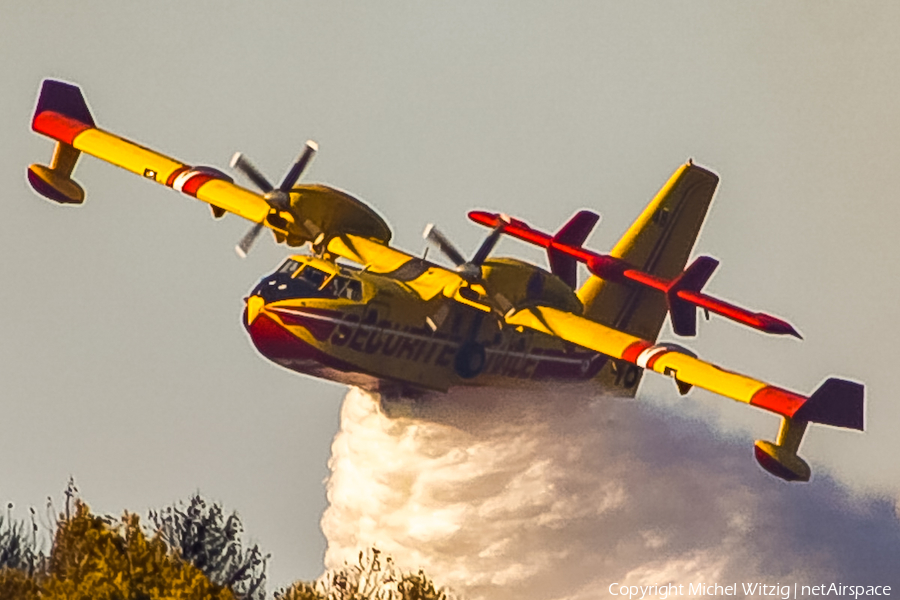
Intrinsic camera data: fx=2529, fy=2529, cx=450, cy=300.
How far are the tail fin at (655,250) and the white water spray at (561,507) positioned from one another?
2.15 m

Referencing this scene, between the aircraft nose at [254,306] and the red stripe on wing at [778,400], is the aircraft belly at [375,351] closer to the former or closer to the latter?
the aircraft nose at [254,306]

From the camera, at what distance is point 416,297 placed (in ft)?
171

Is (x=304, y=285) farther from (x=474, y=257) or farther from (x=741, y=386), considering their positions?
(x=741, y=386)

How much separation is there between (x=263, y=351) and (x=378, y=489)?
17.9 feet

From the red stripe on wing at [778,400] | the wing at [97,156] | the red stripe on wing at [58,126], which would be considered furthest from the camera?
the red stripe on wing at [58,126]

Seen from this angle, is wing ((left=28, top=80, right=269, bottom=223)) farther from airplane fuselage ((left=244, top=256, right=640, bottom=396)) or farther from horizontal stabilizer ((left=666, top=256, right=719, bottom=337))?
horizontal stabilizer ((left=666, top=256, right=719, bottom=337))

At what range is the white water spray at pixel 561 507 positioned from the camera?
55062 mm

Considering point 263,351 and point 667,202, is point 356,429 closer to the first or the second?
point 263,351

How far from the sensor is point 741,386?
163 ft

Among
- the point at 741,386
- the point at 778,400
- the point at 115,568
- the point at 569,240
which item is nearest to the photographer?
the point at 115,568

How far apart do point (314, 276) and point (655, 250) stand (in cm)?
1062

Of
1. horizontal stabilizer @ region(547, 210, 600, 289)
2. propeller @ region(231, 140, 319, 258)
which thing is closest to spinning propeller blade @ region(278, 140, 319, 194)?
propeller @ region(231, 140, 319, 258)

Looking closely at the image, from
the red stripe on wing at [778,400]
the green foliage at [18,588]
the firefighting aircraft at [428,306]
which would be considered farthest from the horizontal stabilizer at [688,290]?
the green foliage at [18,588]

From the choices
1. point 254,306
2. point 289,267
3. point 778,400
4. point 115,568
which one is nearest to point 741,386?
point 778,400
